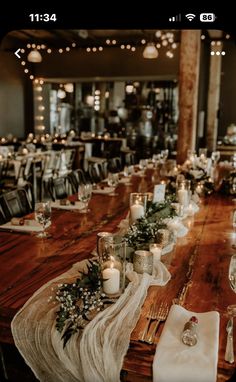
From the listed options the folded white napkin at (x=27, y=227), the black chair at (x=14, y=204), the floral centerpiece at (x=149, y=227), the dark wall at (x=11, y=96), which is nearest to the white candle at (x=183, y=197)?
the floral centerpiece at (x=149, y=227)

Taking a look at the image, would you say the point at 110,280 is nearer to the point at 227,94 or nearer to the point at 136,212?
the point at 136,212

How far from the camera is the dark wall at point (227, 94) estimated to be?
11.3 m

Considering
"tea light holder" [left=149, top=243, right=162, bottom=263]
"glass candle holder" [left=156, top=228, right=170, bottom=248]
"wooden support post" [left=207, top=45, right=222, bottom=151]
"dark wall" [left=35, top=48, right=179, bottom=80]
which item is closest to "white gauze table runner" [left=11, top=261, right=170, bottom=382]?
"tea light holder" [left=149, top=243, right=162, bottom=263]

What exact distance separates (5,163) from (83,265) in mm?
5324

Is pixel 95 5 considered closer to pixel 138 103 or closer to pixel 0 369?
pixel 0 369

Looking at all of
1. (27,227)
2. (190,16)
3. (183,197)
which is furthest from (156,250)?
(183,197)

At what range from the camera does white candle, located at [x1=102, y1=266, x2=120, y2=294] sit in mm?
1419

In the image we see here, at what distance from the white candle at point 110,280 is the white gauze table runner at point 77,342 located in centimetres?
4

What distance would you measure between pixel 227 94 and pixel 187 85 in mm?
5405

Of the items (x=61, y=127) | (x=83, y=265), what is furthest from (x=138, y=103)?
(x=83, y=265)

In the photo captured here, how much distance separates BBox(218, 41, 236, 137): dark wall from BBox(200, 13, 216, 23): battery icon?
1049cm

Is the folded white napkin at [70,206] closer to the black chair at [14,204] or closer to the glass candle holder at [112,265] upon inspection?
the black chair at [14,204]

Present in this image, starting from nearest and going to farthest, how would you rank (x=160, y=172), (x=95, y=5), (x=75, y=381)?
(x=75, y=381) → (x=95, y=5) → (x=160, y=172)

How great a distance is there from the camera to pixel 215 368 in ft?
3.53
